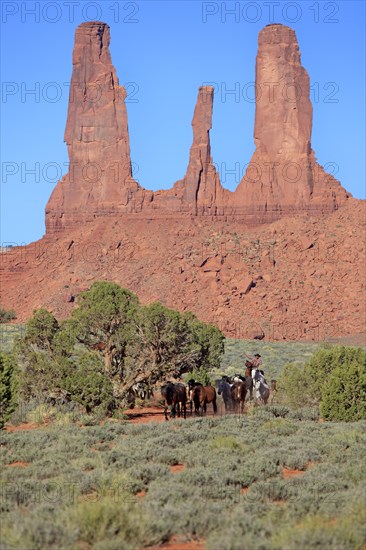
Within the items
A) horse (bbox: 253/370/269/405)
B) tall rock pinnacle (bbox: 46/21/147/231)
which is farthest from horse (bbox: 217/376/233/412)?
tall rock pinnacle (bbox: 46/21/147/231)

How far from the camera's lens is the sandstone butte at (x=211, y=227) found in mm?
87438

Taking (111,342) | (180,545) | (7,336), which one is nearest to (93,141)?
(7,336)

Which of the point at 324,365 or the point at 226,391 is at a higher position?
the point at 324,365

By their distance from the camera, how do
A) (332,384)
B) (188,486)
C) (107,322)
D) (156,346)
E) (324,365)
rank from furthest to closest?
(324,365) → (107,322) → (156,346) → (332,384) → (188,486)

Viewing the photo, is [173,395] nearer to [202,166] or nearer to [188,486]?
[188,486]

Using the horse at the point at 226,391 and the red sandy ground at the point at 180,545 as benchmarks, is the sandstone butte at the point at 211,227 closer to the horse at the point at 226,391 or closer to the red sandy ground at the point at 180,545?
the horse at the point at 226,391

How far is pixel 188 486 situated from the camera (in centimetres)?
1325

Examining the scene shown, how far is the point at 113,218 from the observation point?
10394 cm

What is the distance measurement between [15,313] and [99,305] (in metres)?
69.0

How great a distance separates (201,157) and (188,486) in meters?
92.8

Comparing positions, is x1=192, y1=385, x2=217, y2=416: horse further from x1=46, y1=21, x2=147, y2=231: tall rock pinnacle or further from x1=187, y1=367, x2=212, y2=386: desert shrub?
x1=46, y1=21, x2=147, y2=231: tall rock pinnacle

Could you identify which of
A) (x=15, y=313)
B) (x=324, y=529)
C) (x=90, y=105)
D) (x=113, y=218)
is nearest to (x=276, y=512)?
(x=324, y=529)

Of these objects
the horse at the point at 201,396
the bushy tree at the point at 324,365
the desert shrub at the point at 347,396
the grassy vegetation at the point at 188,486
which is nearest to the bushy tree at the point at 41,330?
the horse at the point at 201,396

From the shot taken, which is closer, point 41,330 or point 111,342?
point 111,342
